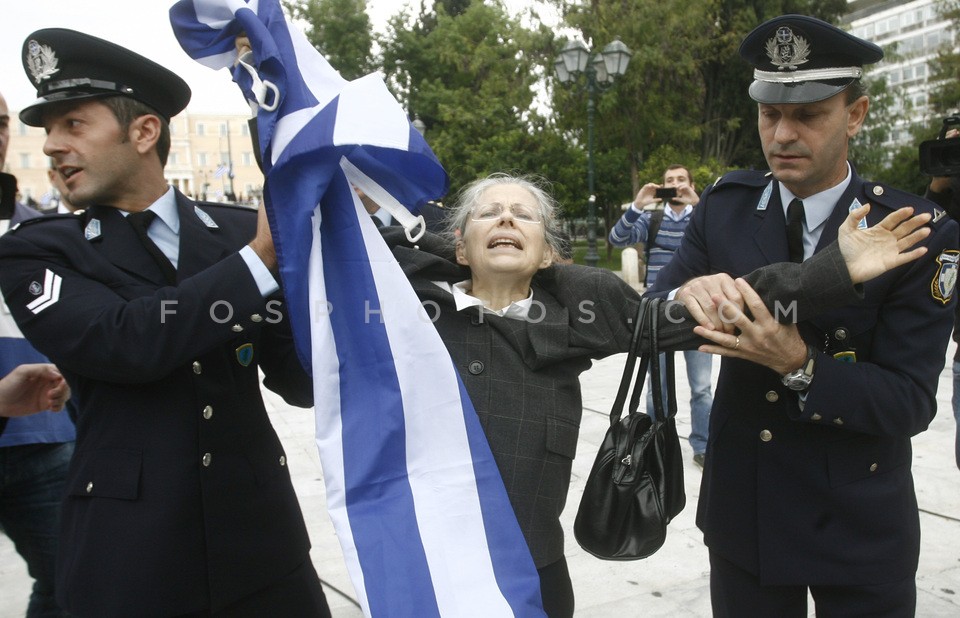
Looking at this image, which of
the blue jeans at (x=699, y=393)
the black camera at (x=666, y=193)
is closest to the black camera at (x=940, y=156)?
the blue jeans at (x=699, y=393)

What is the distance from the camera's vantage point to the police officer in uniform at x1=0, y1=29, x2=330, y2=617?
66.7 inches

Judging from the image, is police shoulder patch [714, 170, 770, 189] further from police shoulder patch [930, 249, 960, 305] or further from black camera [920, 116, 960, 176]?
black camera [920, 116, 960, 176]

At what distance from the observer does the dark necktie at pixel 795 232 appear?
206 cm

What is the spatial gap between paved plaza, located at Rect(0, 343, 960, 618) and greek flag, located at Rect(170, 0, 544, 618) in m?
1.83

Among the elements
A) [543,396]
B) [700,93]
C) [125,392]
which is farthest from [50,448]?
[700,93]

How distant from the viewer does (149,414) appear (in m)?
1.81

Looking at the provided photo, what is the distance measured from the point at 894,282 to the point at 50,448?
8.80 ft

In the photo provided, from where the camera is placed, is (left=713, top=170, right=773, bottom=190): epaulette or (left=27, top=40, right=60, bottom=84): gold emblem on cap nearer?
(left=27, top=40, right=60, bottom=84): gold emblem on cap

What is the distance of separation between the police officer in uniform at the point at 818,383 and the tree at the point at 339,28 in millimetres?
31926

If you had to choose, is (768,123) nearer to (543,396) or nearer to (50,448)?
(543,396)

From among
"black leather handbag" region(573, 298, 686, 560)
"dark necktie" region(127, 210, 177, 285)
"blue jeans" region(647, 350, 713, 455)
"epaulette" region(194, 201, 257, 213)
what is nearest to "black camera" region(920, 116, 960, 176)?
"black leather handbag" region(573, 298, 686, 560)

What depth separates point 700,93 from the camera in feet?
69.3

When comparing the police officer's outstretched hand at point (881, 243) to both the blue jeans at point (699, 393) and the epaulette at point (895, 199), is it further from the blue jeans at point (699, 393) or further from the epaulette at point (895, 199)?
the blue jeans at point (699, 393)

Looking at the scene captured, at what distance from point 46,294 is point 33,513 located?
50.5 inches
